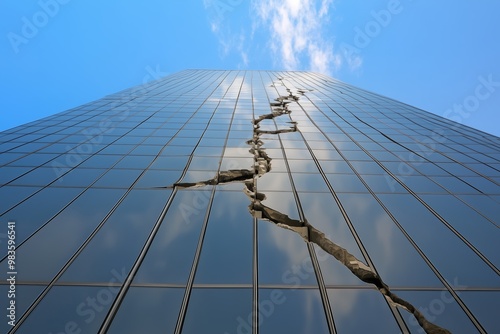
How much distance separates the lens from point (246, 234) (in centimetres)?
393

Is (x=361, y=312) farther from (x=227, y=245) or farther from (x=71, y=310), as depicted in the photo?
(x=71, y=310)

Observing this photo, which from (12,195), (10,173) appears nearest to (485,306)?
(12,195)

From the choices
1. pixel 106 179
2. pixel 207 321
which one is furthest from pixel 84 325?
pixel 106 179

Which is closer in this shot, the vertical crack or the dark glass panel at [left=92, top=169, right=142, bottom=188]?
the vertical crack

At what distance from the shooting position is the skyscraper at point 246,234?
282 centimetres

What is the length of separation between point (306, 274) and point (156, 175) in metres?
3.92

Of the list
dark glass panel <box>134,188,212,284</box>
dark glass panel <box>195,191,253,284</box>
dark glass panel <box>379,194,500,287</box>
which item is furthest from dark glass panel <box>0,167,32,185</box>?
dark glass panel <box>379,194,500,287</box>

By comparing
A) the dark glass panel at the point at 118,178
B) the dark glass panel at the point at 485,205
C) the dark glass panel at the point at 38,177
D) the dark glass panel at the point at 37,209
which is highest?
the dark glass panel at the point at 118,178

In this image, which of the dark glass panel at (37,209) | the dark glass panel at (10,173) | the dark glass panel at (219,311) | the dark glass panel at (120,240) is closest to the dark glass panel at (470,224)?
the dark glass panel at (219,311)

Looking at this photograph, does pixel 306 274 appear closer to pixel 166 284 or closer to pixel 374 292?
pixel 374 292

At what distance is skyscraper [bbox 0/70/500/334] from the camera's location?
2.82m

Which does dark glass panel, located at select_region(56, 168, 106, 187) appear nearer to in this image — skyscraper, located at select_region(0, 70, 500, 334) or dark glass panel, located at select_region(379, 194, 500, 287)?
skyscraper, located at select_region(0, 70, 500, 334)

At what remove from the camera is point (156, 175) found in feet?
18.9

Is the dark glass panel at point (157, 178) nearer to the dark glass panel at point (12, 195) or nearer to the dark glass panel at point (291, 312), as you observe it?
the dark glass panel at point (12, 195)
